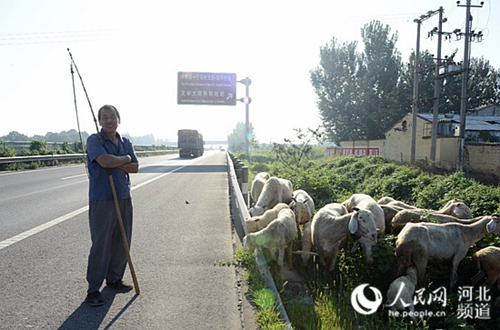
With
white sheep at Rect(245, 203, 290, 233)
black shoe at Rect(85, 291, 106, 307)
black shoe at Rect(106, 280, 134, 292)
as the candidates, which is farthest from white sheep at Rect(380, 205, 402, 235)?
black shoe at Rect(85, 291, 106, 307)

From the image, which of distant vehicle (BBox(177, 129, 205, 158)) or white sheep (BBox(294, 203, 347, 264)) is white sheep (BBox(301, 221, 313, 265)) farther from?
distant vehicle (BBox(177, 129, 205, 158))

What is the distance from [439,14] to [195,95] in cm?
1993

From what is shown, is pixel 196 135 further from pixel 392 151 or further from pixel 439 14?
pixel 439 14

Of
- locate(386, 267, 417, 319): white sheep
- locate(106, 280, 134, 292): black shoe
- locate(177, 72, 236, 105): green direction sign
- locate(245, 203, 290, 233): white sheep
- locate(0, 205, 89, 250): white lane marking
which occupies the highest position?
locate(177, 72, 236, 105): green direction sign

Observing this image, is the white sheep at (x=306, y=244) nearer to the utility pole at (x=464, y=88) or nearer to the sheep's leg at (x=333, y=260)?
the sheep's leg at (x=333, y=260)

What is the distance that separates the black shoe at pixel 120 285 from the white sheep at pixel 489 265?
14.0 ft

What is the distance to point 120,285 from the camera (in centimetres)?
414

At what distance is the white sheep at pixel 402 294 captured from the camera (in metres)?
4.07

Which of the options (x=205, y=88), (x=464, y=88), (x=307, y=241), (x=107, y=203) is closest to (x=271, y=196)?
(x=307, y=241)

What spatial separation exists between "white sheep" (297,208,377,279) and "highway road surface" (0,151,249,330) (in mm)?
1297

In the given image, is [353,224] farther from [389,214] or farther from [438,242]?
[389,214]

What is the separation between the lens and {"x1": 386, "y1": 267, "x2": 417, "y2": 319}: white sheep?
4.07 metres

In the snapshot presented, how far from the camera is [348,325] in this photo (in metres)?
3.76

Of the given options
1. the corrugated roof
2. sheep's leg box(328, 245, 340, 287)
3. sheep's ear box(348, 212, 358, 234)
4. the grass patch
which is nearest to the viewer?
the grass patch
